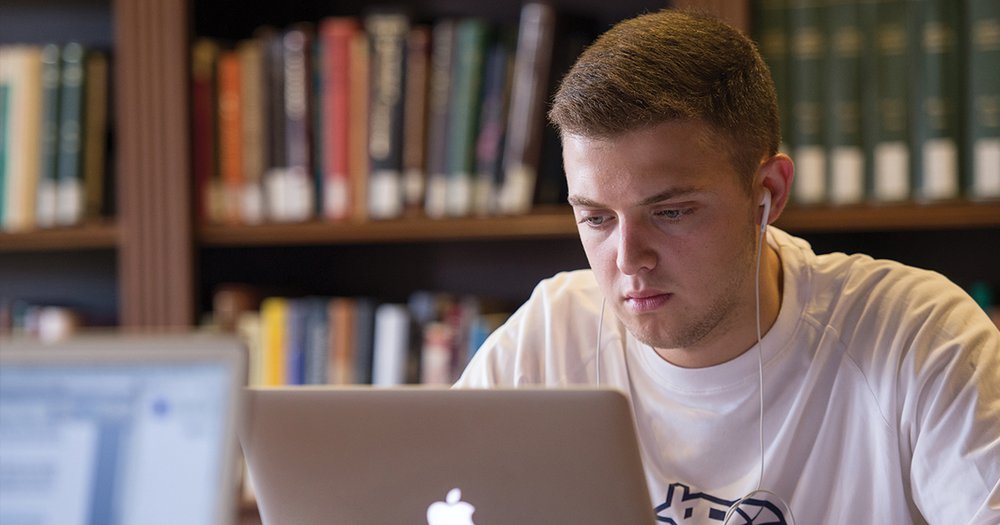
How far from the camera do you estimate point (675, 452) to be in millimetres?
1373

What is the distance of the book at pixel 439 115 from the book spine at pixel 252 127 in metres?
0.33

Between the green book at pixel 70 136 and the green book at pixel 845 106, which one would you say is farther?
the green book at pixel 70 136

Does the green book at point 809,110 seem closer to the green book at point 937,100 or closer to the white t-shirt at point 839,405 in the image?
the green book at point 937,100

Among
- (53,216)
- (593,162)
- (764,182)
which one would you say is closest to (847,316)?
(764,182)

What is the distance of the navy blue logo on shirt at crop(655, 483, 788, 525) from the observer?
1.29 meters

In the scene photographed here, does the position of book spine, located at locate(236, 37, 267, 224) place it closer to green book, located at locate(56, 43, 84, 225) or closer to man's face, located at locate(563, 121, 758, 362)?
green book, located at locate(56, 43, 84, 225)

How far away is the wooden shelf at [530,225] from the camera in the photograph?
5.95ft

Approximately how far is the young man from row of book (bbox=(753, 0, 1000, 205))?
46 centimetres

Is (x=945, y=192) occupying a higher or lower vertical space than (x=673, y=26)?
lower

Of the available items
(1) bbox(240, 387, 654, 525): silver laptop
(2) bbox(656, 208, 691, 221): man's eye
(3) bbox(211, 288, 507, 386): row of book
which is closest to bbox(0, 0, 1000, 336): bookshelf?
(3) bbox(211, 288, 507, 386): row of book

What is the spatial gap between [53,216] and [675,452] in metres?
1.40

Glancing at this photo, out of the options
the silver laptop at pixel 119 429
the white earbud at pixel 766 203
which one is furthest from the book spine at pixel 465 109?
the silver laptop at pixel 119 429

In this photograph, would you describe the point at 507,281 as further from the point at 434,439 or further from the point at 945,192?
the point at 434,439

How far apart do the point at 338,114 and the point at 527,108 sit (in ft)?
1.17
